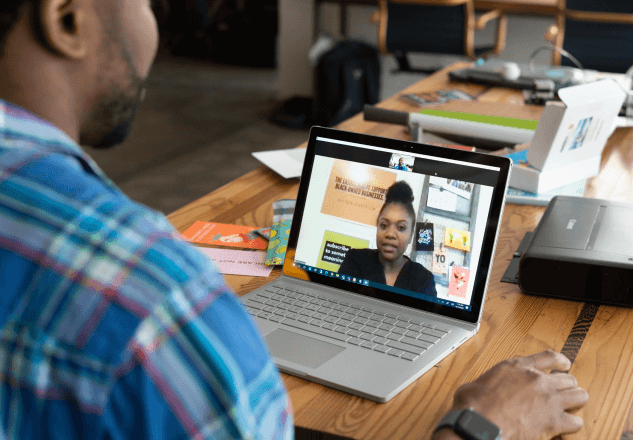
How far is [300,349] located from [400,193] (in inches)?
11.6

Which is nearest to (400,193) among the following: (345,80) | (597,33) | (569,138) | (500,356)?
(500,356)

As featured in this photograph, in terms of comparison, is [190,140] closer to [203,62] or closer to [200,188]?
[200,188]

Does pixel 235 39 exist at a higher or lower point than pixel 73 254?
lower

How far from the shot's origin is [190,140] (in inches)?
176

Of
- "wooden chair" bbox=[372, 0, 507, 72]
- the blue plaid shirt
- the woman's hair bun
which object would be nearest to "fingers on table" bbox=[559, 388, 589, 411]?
the woman's hair bun

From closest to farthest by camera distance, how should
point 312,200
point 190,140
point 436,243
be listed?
1. point 436,243
2. point 312,200
3. point 190,140

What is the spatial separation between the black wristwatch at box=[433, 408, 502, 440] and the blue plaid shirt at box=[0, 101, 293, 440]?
33cm

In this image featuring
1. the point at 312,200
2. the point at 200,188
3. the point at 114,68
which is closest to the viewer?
the point at 114,68

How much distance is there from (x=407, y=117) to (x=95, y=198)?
139cm

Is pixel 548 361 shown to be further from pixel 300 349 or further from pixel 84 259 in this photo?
pixel 84 259

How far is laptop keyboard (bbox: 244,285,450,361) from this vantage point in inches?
36.0

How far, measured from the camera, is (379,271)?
1011 millimetres

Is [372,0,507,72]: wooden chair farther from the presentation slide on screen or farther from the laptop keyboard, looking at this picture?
the laptop keyboard

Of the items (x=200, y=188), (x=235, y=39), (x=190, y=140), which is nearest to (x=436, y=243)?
(x=200, y=188)
